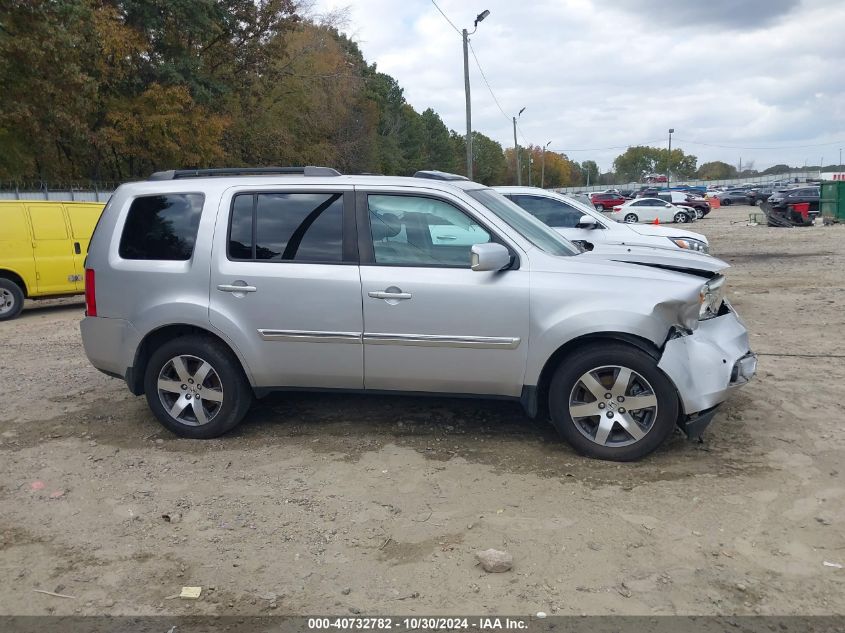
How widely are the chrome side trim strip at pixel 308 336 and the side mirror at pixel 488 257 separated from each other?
3.07 feet

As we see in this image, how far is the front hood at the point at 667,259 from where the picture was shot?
4895mm

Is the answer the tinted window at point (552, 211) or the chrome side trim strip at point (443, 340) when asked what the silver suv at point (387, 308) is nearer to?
the chrome side trim strip at point (443, 340)

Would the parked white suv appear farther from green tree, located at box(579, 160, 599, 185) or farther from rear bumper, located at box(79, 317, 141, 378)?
Result: green tree, located at box(579, 160, 599, 185)

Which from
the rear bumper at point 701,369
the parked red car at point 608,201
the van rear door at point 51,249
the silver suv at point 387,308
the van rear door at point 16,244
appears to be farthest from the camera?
the parked red car at point 608,201

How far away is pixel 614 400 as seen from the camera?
4.55 metres

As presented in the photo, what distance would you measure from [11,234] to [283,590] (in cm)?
958

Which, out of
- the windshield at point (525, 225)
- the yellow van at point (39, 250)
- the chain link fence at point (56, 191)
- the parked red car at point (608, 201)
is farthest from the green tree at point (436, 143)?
the windshield at point (525, 225)

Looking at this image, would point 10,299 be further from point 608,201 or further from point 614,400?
point 608,201

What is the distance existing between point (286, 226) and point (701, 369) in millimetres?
2877

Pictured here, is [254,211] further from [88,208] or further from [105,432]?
[88,208]

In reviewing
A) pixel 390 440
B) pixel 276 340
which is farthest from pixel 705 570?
pixel 276 340

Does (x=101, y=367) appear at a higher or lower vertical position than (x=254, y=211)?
lower

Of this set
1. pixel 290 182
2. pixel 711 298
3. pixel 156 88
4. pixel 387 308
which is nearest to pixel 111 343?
pixel 290 182

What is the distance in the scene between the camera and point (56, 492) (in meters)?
4.46
